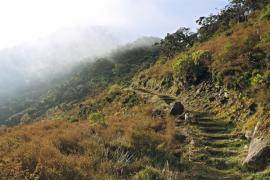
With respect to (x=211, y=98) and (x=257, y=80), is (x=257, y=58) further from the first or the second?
(x=211, y=98)

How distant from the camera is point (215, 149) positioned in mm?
14242

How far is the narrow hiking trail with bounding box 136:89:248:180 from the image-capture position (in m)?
11.8

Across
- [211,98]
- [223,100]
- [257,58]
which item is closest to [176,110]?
[223,100]

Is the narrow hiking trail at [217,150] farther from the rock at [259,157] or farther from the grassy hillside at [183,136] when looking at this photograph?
the rock at [259,157]

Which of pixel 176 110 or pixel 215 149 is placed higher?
pixel 176 110

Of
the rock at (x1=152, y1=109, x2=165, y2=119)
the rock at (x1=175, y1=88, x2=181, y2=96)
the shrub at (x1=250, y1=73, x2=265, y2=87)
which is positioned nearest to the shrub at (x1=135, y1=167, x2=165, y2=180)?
the shrub at (x1=250, y1=73, x2=265, y2=87)

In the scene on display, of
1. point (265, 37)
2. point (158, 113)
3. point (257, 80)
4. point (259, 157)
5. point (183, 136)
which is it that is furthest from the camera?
point (265, 37)

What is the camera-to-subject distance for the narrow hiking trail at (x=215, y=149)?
11797 mm

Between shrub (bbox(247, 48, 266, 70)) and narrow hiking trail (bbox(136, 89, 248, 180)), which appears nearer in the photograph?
narrow hiking trail (bbox(136, 89, 248, 180))

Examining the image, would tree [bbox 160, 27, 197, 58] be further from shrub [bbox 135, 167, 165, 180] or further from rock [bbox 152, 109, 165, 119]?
shrub [bbox 135, 167, 165, 180]

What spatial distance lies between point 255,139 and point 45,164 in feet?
22.9

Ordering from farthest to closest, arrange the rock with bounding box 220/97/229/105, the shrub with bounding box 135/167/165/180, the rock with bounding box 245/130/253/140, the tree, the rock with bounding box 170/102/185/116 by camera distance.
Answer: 1. the tree
2. the rock with bounding box 170/102/185/116
3. the rock with bounding box 220/97/229/105
4. the rock with bounding box 245/130/253/140
5. the shrub with bounding box 135/167/165/180

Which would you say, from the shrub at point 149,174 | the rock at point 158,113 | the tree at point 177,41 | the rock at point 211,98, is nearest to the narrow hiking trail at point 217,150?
the shrub at point 149,174

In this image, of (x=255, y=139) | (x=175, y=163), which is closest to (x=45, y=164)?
(x=175, y=163)
